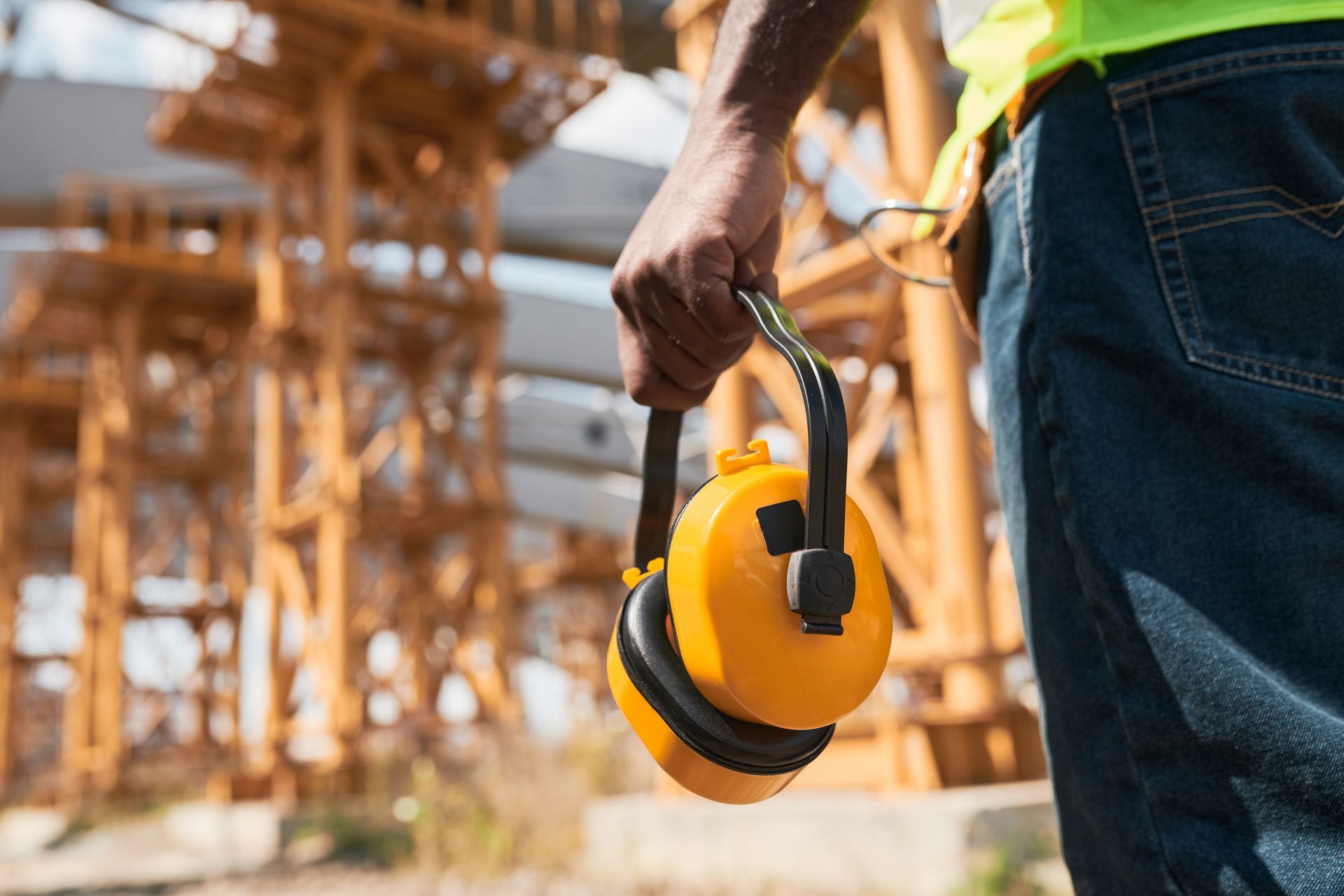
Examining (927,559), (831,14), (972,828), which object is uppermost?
(831,14)

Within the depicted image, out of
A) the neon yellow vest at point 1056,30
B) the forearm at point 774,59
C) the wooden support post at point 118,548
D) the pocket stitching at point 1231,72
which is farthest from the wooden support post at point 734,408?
the wooden support post at point 118,548

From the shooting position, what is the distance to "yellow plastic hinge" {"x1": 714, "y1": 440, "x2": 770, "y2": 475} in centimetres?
97

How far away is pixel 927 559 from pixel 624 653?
5040 mm

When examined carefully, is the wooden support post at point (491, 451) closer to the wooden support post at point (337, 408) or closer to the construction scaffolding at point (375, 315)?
the construction scaffolding at point (375, 315)

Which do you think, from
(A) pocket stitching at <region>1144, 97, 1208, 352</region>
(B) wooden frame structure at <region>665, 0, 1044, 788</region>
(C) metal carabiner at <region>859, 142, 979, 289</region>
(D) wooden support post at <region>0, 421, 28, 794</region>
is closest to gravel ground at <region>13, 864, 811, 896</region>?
(B) wooden frame structure at <region>665, 0, 1044, 788</region>

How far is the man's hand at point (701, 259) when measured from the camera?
1.07 m

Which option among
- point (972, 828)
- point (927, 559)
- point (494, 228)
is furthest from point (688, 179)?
point (494, 228)

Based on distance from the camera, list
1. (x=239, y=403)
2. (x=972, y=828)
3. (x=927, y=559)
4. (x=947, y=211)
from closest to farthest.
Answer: (x=947, y=211), (x=972, y=828), (x=927, y=559), (x=239, y=403)

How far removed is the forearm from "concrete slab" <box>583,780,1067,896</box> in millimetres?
3533

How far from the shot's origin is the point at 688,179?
3.69ft

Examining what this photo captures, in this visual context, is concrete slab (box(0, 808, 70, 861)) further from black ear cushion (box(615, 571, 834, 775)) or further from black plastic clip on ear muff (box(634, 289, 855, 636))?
black plastic clip on ear muff (box(634, 289, 855, 636))

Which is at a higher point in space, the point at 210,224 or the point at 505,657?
the point at 210,224

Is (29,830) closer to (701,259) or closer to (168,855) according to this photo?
(168,855)

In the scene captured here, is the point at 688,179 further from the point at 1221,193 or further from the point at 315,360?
the point at 315,360
